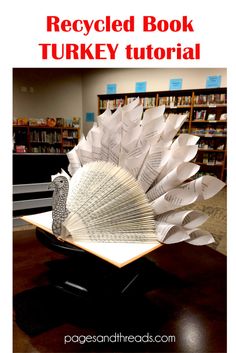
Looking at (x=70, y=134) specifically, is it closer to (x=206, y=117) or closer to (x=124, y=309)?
(x=206, y=117)

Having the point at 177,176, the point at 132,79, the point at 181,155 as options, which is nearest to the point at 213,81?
the point at 132,79

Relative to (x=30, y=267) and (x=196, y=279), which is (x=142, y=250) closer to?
(x=196, y=279)

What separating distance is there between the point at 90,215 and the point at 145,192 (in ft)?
0.98

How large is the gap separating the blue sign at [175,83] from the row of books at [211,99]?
458 millimetres

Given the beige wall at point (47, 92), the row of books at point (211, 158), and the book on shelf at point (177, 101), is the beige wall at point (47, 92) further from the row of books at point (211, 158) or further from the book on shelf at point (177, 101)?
the row of books at point (211, 158)

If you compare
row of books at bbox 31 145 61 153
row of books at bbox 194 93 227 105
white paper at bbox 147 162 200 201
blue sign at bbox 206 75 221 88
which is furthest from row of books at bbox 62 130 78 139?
white paper at bbox 147 162 200 201

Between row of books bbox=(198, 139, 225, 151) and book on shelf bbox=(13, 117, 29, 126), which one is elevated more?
book on shelf bbox=(13, 117, 29, 126)

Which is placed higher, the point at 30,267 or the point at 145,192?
the point at 145,192

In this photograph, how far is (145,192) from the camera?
1325 mm

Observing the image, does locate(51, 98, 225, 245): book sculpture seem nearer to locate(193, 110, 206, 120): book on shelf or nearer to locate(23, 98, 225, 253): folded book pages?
locate(23, 98, 225, 253): folded book pages

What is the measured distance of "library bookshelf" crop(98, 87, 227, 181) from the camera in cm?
549

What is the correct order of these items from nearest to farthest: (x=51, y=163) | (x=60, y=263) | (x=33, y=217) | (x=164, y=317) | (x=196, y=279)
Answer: (x=164, y=317), (x=33, y=217), (x=196, y=279), (x=60, y=263), (x=51, y=163)

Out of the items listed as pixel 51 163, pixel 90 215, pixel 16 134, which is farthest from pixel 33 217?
pixel 16 134

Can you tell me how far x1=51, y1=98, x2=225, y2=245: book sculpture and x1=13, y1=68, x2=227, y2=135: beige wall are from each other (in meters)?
4.94
